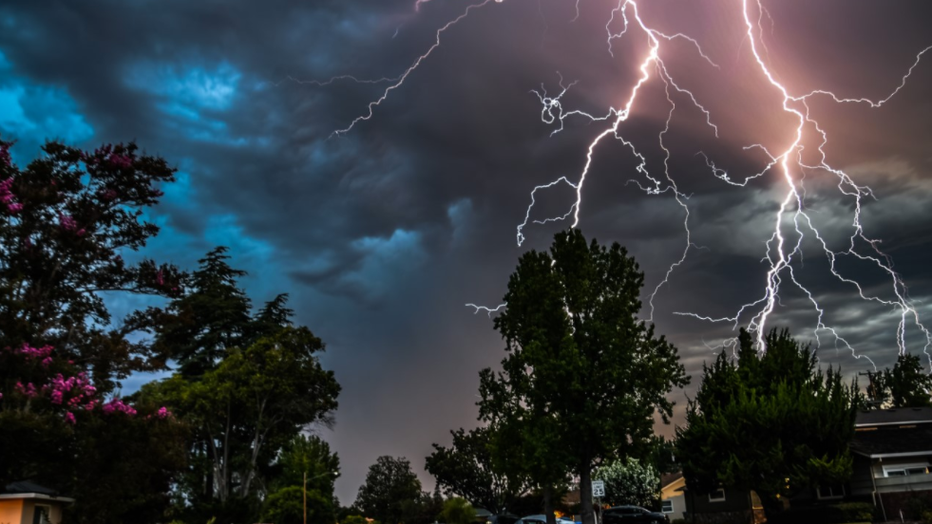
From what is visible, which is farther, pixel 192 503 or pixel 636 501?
pixel 636 501

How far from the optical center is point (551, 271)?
34.8 meters

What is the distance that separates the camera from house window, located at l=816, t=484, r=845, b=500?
1221 inches

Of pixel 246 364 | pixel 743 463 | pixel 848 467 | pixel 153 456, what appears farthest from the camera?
pixel 246 364

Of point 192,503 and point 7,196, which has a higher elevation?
point 7,196

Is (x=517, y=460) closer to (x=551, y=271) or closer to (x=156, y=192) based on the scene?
(x=551, y=271)

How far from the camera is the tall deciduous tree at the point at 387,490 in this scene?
80.0m

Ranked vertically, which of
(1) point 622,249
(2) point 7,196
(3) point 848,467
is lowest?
(3) point 848,467

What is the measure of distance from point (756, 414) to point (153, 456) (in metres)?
25.4

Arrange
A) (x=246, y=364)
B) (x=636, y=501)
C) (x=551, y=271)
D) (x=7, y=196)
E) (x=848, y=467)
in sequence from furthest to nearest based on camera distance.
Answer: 1. (x=636, y=501)
2. (x=246, y=364)
3. (x=551, y=271)
4. (x=848, y=467)
5. (x=7, y=196)

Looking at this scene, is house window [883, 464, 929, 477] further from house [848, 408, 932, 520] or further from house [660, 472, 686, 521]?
house [660, 472, 686, 521]

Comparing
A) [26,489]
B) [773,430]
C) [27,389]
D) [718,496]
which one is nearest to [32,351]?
[27,389]

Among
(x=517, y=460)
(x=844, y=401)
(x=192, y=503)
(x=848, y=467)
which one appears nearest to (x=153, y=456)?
(x=517, y=460)

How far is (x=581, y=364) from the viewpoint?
101ft

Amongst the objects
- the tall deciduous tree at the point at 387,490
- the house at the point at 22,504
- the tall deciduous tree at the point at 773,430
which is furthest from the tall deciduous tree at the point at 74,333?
the tall deciduous tree at the point at 387,490
